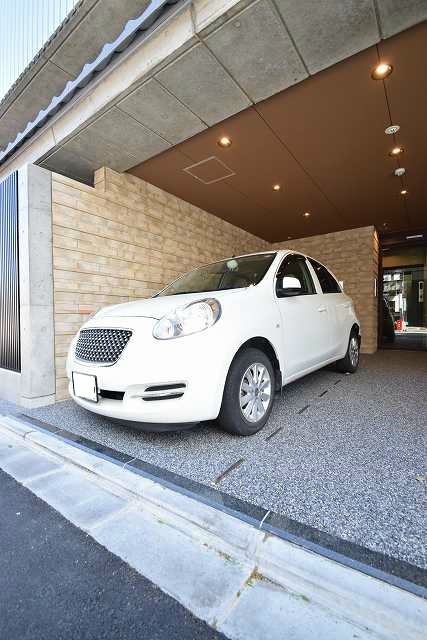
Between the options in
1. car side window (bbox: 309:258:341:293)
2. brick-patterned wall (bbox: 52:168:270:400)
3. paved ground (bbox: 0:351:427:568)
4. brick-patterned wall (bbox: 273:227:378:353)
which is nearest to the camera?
paved ground (bbox: 0:351:427:568)

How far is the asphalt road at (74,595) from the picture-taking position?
871mm

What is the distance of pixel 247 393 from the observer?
2148 millimetres

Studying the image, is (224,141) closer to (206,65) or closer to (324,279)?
(206,65)

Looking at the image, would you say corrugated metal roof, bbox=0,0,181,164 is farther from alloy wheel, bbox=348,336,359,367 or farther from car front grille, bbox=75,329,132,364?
alloy wheel, bbox=348,336,359,367

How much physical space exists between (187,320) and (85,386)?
2.92 feet

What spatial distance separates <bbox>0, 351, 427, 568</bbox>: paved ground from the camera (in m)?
1.25

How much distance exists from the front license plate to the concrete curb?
1.92 feet

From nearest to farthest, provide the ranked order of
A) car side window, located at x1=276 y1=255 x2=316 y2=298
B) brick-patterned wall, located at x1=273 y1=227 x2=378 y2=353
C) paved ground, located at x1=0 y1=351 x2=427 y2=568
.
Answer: paved ground, located at x1=0 y1=351 x2=427 y2=568, car side window, located at x1=276 y1=255 x2=316 y2=298, brick-patterned wall, located at x1=273 y1=227 x2=378 y2=353

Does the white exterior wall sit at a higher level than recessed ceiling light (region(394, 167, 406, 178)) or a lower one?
higher

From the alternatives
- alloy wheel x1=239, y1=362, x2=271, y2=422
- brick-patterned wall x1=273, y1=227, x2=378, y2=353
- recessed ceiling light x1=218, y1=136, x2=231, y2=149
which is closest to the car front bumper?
alloy wheel x1=239, y1=362, x2=271, y2=422

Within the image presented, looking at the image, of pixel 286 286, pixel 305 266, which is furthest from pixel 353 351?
pixel 286 286

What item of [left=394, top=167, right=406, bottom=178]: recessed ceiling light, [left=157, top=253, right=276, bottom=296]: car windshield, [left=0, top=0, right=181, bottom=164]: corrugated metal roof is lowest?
[left=157, top=253, right=276, bottom=296]: car windshield

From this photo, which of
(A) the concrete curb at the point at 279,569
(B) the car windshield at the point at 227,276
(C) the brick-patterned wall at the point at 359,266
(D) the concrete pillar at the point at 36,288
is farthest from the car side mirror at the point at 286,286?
(C) the brick-patterned wall at the point at 359,266

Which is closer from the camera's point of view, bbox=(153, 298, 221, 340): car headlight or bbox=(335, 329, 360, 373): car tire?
bbox=(153, 298, 221, 340): car headlight
